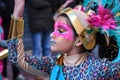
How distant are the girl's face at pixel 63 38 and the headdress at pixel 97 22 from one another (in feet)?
0.18

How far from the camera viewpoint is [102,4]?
7.56ft

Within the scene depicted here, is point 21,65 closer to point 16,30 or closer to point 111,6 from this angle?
point 16,30

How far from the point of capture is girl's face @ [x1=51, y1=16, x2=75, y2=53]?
Answer: 2.25m

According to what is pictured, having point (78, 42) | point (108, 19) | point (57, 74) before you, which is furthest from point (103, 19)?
point (57, 74)

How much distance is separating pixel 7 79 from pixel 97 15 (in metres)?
3.09

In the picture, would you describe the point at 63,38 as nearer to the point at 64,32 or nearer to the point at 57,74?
the point at 64,32

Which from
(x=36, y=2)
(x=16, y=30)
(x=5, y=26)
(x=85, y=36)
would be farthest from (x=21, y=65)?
(x=5, y=26)

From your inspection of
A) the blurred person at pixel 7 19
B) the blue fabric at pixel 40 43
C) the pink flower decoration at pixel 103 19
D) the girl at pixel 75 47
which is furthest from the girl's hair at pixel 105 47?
the blurred person at pixel 7 19

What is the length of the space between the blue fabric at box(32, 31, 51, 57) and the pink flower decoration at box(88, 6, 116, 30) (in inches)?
102

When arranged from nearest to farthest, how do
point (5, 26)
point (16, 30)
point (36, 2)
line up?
point (16, 30), point (36, 2), point (5, 26)

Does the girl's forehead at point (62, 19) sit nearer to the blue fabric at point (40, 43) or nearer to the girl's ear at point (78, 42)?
the girl's ear at point (78, 42)

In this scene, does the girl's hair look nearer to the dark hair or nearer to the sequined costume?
the dark hair

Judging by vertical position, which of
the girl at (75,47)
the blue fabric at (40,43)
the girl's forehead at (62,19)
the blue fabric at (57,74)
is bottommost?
the blue fabric at (40,43)

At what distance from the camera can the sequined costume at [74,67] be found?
217cm
